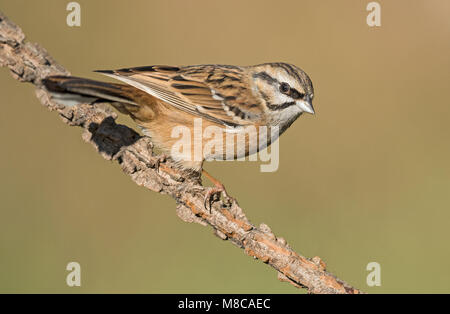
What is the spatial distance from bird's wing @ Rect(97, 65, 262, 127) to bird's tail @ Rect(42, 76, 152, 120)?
30cm

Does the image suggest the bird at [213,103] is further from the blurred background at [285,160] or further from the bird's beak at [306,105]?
the blurred background at [285,160]

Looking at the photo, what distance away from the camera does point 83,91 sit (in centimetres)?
314

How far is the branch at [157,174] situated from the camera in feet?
10.5

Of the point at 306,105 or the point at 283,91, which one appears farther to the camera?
the point at 283,91

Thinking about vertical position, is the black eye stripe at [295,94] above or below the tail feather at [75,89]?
above

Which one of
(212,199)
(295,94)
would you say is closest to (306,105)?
(295,94)

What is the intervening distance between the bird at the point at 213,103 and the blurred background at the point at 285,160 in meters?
2.40

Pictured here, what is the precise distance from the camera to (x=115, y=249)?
7145mm

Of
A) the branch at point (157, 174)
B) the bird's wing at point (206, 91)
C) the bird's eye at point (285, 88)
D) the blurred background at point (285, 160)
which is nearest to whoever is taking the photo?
the branch at point (157, 174)

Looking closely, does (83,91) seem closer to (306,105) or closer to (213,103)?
(213,103)

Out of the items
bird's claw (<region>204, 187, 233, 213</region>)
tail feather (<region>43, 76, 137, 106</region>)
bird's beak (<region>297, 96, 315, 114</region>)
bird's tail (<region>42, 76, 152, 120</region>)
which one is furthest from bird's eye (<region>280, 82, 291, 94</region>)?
tail feather (<region>43, 76, 137, 106</region>)

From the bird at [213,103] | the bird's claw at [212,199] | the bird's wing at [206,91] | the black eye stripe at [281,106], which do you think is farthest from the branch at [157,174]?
the black eye stripe at [281,106]

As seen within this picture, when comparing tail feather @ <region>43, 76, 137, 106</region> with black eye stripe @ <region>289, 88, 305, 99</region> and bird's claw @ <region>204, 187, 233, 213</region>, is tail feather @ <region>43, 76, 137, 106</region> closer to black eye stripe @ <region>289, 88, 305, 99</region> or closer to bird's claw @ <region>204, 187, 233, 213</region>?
bird's claw @ <region>204, 187, 233, 213</region>

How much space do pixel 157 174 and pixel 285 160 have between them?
485 cm
